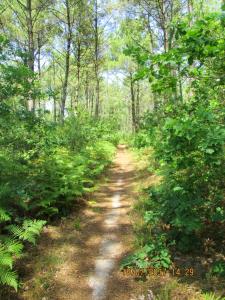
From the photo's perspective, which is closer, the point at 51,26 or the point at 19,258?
the point at 19,258

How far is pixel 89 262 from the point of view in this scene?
23.1ft

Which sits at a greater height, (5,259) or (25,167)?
(25,167)

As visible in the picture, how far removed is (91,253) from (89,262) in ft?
1.35

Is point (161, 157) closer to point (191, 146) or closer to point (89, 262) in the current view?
point (191, 146)

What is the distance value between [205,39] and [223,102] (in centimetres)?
184

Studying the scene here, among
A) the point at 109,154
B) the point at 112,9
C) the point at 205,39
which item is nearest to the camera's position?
the point at 205,39

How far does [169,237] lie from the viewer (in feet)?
22.5

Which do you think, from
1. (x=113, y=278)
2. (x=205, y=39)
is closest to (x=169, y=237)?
(x=113, y=278)

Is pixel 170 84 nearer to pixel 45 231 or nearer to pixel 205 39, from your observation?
pixel 205 39
